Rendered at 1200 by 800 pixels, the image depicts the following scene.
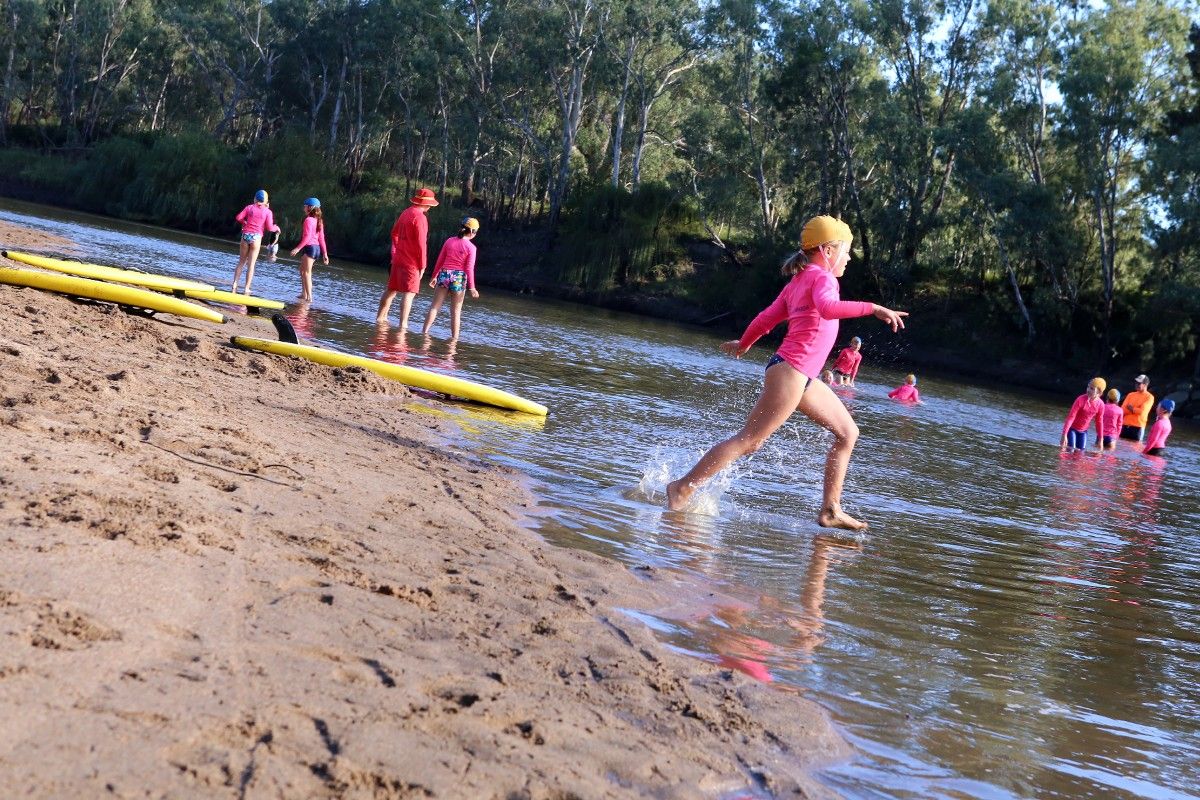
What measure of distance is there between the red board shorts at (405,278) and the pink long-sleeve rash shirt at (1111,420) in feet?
36.3

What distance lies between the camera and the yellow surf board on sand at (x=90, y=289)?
1280 cm

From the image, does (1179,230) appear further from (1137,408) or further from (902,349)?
(1137,408)

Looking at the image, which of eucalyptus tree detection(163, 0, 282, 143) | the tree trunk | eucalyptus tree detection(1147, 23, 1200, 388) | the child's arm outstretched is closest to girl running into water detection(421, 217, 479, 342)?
the child's arm outstretched

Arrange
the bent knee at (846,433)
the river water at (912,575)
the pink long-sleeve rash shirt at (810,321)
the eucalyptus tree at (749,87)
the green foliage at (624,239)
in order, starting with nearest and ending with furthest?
the river water at (912,575) → the pink long-sleeve rash shirt at (810,321) → the bent knee at (846,433) → the eucalyptus tree at (749,87) → the green foliage at (624,239)

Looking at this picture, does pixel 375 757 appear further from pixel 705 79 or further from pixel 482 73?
pixel 482 73

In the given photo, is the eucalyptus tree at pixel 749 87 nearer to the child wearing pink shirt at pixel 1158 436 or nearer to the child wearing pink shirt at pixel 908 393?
the child wearing pink shirt at pixel 908 393

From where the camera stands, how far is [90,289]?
12906 mm

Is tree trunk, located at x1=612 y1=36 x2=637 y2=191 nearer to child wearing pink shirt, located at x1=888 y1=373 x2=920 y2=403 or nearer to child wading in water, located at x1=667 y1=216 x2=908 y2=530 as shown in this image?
child wearing pink shirt, located at x1=888 y1=373 x2=920 y2=403

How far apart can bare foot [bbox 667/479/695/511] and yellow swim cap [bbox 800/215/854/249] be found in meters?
1.66

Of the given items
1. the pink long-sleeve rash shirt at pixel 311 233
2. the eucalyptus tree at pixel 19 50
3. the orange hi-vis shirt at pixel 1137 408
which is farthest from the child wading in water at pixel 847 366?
the eucalyptus tree at pixel 19 50

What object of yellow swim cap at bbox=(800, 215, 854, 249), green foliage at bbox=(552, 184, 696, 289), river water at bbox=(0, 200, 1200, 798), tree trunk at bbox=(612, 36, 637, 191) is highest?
tree trunk at bbox=(612, 36, 637, 191)

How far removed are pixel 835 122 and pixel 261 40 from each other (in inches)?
1385

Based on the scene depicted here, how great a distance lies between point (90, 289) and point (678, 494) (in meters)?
7.69

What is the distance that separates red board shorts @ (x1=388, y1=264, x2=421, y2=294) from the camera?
658 inches
